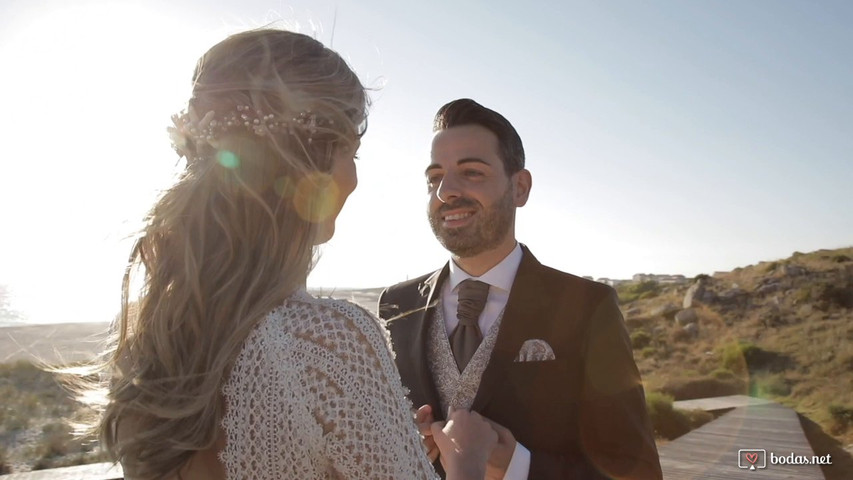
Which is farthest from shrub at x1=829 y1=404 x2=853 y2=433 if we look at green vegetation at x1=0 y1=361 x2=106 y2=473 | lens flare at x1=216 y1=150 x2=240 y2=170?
lens flare at x1=216 y1=150 x2=240 y2=170

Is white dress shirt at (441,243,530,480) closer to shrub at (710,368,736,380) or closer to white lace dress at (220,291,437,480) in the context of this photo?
white lace dress at (220,291,437,480)

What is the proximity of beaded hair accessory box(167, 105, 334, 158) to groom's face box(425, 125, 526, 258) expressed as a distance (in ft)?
5.69

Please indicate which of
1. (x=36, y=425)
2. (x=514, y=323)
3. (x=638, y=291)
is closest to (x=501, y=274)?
(x=514, y=323)

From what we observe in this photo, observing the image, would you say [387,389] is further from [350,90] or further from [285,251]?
[350,90]

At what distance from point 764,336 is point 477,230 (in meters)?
23.7

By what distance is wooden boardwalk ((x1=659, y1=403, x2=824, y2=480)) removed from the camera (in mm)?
5340

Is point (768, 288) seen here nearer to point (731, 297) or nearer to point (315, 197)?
point (731, 297)

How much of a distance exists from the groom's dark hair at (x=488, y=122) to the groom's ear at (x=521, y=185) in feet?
0.13

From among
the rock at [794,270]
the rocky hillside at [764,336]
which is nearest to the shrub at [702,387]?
the rocky hillside at [764,336]

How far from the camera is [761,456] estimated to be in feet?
19.7

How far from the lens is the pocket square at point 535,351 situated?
253 cm

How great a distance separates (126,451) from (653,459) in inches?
79.5

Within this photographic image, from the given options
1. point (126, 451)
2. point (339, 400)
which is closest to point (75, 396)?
point (126, 451)

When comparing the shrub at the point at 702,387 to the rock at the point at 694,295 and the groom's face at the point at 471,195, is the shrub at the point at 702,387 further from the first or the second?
the groom's face at the point at 471,195
